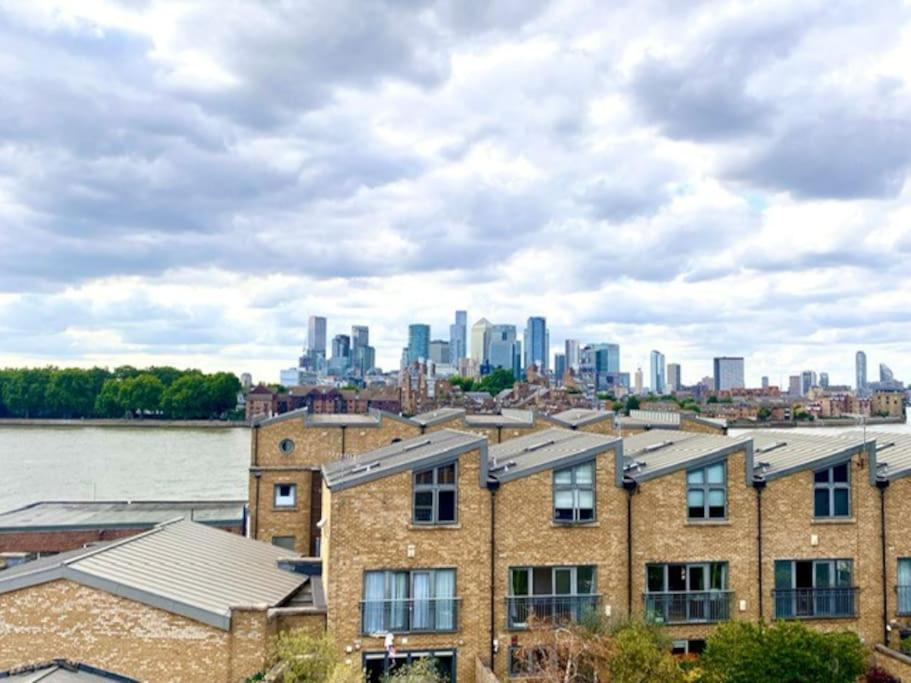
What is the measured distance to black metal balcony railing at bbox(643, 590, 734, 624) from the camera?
19125 millimetres

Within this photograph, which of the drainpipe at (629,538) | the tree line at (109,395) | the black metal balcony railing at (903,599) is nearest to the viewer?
the drainpipe at (629,538)

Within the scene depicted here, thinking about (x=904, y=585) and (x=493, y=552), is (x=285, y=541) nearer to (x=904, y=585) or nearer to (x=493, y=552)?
(x=493, y=552)

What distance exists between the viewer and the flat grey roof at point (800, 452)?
64.7 feet

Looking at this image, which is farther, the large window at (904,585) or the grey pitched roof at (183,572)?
the large window at (904,585)

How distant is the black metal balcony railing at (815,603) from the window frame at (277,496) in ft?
66.4

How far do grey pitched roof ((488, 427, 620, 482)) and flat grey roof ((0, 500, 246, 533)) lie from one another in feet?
68.1

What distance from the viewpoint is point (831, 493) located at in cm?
1983

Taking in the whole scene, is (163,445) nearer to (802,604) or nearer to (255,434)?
(255,434)

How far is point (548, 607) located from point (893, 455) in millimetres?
12044

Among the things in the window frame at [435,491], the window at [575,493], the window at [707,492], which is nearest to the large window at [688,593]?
the window at [707,492]

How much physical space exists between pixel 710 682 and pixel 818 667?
2.38 m

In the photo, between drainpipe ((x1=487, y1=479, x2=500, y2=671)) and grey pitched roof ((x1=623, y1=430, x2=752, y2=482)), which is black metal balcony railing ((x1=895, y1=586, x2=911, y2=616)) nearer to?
grey pitched roof ((x1=623, y1=430, x2=752, y2=482))

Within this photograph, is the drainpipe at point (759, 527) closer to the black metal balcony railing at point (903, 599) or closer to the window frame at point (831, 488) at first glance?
the window frame at point (831, 488)

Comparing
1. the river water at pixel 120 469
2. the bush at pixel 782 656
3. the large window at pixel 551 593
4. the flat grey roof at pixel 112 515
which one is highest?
the large window at pixel 551 593
